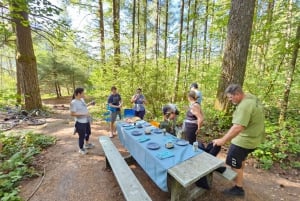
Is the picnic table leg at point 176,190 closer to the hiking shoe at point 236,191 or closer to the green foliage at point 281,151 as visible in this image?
the hiking shoe at point 236,191

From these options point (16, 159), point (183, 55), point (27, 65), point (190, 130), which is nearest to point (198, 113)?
point (190, 130)

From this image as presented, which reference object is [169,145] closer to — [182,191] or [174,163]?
[174,163]

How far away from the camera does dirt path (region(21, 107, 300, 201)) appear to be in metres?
2.41

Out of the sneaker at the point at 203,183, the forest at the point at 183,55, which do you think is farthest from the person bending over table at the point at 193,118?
the forest at the point at 183,55

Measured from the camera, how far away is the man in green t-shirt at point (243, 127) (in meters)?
2.00

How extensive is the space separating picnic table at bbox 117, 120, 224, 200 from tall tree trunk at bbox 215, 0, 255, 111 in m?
2.58

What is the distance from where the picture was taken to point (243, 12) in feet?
12.7

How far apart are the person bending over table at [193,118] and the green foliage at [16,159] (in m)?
2.83

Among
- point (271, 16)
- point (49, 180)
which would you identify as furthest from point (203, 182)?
point (271, 16)

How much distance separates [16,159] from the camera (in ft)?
10.0

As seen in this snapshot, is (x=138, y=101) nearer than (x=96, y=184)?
No

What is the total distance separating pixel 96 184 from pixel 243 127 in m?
2.45

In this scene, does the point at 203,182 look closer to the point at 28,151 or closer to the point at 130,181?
the point at 130,181

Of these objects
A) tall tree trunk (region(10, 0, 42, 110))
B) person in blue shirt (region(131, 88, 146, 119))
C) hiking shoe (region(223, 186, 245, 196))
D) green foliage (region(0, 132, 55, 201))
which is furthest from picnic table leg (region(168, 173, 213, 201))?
tall tree trunk (region(10, 0, 42, 110))
